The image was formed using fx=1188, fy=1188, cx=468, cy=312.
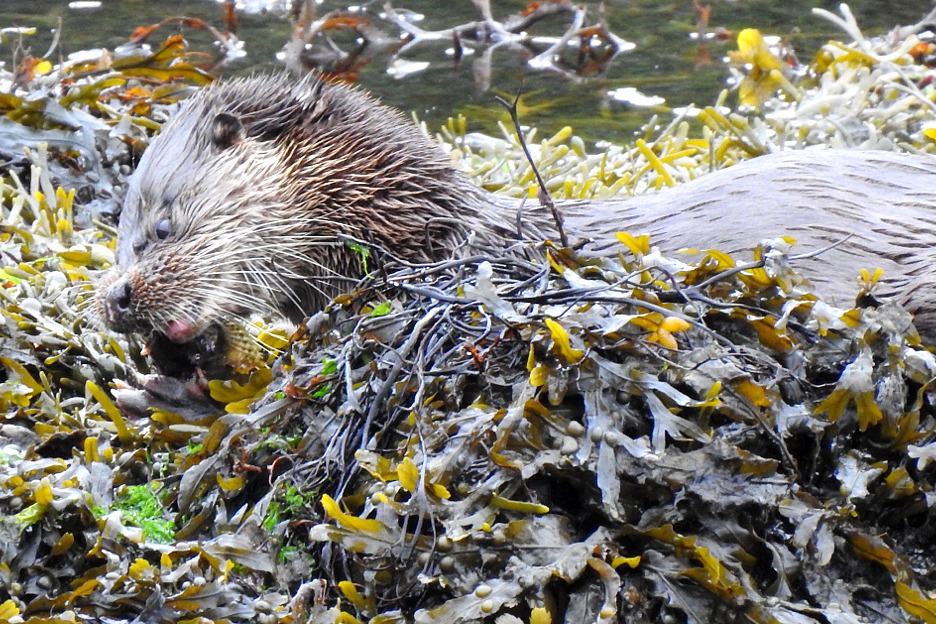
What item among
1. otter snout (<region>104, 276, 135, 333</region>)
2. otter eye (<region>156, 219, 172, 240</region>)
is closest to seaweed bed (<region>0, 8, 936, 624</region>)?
otter snout (<region>104, 276, 135, 333</region>)

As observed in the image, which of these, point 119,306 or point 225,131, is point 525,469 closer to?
point 119,306

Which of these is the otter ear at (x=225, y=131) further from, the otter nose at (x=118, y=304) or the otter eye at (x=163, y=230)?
the otter nose at (x=118, y=304)

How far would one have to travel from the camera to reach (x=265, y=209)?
308 centimetres

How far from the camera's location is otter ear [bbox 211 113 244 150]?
10.3ft

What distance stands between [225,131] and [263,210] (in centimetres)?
25

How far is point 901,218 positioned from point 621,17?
5.42 metres

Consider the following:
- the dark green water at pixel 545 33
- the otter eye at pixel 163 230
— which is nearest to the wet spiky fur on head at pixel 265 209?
the otter eye at pixel 163 230

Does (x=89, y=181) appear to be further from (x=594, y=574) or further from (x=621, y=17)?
(x=621, y=17)

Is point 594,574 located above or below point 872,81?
above

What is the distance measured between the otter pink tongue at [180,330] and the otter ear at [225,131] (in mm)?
491

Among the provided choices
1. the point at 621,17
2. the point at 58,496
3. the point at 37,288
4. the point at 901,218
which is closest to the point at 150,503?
the point at 58,496

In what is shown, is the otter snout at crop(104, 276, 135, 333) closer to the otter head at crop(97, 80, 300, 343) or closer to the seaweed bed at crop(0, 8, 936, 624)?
the otter head at crop(97, 80, 300, 343)

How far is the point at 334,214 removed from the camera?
3.10 metres

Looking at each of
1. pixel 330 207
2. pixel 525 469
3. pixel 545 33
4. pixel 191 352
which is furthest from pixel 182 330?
pixel 545 33
